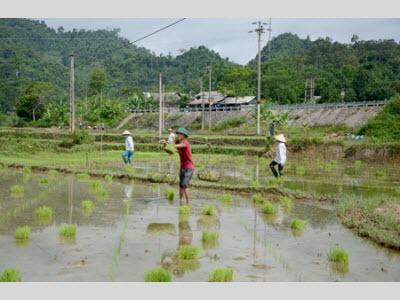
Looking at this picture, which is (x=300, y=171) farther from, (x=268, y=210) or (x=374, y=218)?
(x=374, y=218)

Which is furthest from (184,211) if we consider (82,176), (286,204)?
(82,176)

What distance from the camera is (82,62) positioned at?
10088 centimetres

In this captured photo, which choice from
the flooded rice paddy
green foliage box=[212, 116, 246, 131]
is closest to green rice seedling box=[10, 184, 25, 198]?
the flooded rice paddy

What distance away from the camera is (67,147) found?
28.9 metres

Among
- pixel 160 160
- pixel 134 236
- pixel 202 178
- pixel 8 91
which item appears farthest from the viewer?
pixel 8 91

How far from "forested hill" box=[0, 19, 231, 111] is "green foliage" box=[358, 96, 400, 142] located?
1433 inches

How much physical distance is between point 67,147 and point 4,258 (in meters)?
23.4

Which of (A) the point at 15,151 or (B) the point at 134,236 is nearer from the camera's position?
(B) the point at 134,236

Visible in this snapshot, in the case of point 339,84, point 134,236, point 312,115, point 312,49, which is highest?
point 312,49

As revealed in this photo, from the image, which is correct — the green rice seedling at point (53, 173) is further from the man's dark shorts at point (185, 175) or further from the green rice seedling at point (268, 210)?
the green rice seedling at point (268, 210)

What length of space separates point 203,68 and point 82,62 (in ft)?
79.0

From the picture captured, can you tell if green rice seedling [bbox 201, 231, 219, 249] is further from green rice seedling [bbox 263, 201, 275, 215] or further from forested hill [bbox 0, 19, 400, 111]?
forested hill [bbox 0, 19, 400, 111]

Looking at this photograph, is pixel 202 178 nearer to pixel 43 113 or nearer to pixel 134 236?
pixel 134 236

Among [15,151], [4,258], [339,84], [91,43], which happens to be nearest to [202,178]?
[4,258]
